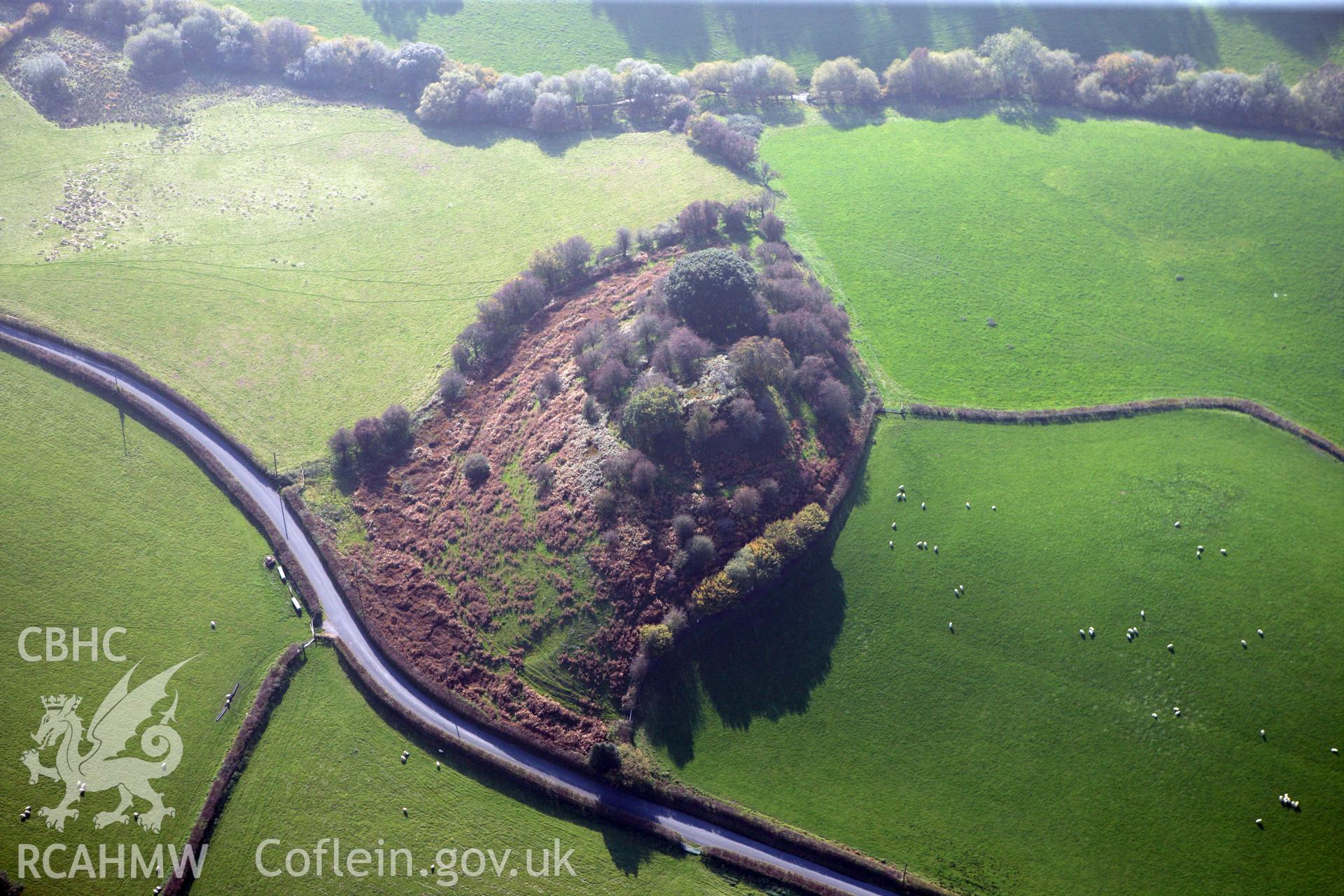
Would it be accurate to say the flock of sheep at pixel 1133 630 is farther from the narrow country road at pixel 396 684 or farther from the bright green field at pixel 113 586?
the bright green field at pixel 113 586

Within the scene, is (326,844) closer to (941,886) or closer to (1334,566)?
(941,886)

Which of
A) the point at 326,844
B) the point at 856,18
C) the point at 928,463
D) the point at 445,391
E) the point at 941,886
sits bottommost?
the point at 941,886

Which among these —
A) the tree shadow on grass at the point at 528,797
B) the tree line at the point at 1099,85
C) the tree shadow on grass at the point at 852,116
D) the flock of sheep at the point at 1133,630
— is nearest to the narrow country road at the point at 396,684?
the tree shadow on grass at the point at 528,797

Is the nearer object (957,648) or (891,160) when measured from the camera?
(957,648)

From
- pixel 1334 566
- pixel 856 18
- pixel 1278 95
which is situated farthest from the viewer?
pixel 856 18

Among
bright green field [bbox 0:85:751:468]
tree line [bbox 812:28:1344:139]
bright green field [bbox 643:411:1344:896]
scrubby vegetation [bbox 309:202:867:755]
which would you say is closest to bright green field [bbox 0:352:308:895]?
bright green field [bbox 0:85:751:468]

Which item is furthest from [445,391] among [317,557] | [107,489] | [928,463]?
[928,463]

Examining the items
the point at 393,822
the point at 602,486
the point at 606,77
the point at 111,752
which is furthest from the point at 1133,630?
the point at 606,77

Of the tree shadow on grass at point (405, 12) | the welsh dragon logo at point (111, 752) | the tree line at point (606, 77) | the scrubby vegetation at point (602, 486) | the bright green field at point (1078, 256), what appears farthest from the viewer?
the tree shadow on grass at point (405, 12)
